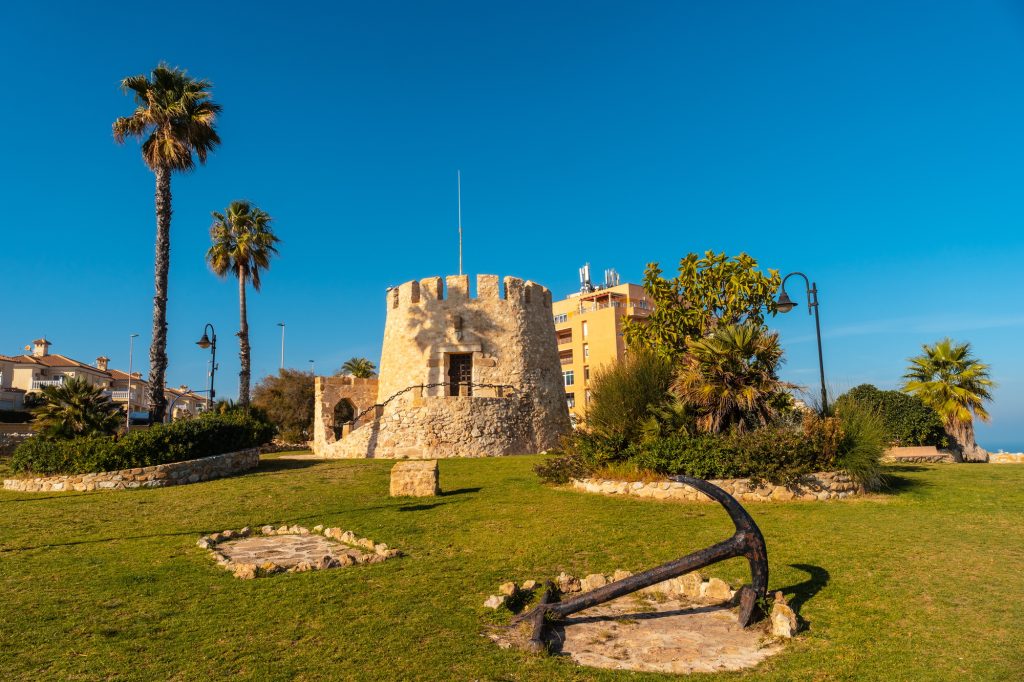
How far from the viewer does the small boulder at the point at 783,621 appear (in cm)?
535

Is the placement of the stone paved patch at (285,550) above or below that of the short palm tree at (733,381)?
below

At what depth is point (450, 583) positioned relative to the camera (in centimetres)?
701

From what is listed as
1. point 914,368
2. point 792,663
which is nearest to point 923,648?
point 792,663

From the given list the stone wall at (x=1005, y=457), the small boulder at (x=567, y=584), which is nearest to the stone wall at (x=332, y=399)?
the small boulder at (x=567, y=584)

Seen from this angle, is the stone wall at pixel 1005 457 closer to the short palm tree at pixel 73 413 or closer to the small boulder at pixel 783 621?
the small boulder at pixel 783 621

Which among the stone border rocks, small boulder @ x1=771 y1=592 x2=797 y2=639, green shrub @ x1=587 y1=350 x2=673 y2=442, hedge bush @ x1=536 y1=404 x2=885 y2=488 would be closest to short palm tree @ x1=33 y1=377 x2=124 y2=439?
the stone border rocks

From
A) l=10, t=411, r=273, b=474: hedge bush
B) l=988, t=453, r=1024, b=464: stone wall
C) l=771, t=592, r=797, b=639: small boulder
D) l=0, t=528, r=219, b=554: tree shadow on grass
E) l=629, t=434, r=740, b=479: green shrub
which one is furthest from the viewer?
l=988, t=453, r=1024, b=464: stone wall

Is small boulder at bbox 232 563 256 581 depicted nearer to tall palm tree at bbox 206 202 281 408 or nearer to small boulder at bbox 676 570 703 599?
small boulder at bbox 676 570 703 599

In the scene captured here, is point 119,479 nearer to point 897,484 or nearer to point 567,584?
point 567,584

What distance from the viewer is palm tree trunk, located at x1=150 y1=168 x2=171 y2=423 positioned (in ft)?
66.2

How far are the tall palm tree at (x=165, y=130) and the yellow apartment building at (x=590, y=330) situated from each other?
34538mm

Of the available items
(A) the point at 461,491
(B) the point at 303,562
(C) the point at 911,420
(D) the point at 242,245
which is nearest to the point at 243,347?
(D) the point at 242,245

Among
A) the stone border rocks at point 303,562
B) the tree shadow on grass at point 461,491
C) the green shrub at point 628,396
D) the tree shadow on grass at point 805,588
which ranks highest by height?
the green shrub at point 628,396

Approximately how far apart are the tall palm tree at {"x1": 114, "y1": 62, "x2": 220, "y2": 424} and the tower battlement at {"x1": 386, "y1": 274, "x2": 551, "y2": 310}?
901 cm
